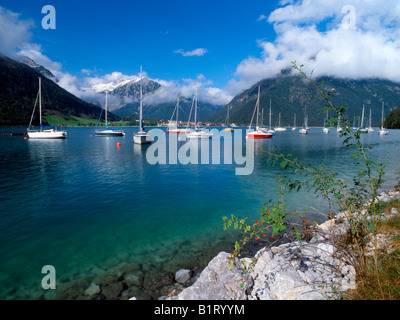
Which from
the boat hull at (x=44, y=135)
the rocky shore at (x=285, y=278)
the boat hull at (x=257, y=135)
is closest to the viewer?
the rocky shore at (x=285, y=278)

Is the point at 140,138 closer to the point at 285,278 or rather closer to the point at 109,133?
the point at 109,133

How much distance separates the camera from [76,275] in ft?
28.3

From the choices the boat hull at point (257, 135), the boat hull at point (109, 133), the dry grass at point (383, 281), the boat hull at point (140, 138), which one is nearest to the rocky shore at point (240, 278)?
the dry grass at point (383, 281)

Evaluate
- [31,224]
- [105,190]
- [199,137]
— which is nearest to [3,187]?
[105,190]

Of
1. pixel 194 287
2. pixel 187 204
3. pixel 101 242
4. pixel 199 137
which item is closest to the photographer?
pixel 194 287

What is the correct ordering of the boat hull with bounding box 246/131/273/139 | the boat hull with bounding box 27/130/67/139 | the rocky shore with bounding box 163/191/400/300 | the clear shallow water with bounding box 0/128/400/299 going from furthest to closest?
the boat hull with bounding box 246/131/273/139 < the boat hull with bounding box 27/130/67/139 < the clear shallow water with bounding box 0/128/400/299 < the rocky shore with bounding box 163/191/400/300

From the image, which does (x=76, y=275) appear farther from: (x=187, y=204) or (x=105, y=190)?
(x=105, y=190)

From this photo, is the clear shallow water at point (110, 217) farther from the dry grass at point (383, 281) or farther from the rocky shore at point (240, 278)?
the dry grass at point (383, 281)

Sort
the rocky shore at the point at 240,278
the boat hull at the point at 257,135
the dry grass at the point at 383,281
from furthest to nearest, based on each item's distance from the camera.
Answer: the boat hull at the point at 257,135 < the rocky shore at the point at 240,278 < the dry grass at the point at 383,281

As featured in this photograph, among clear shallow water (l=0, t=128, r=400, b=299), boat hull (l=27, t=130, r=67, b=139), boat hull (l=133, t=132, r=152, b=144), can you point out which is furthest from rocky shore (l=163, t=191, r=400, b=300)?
boat hull (l=27, t=130, r=67, b=139)

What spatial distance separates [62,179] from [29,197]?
6.40m

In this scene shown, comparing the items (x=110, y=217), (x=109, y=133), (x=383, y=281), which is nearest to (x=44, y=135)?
(x=109, y=133)

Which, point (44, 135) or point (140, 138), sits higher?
point (44, 135)

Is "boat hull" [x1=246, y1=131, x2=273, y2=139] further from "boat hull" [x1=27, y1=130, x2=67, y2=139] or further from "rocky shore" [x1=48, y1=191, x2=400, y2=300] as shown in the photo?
"rocky shore" [x1=48, y1=191, x2=400, y2=300]
